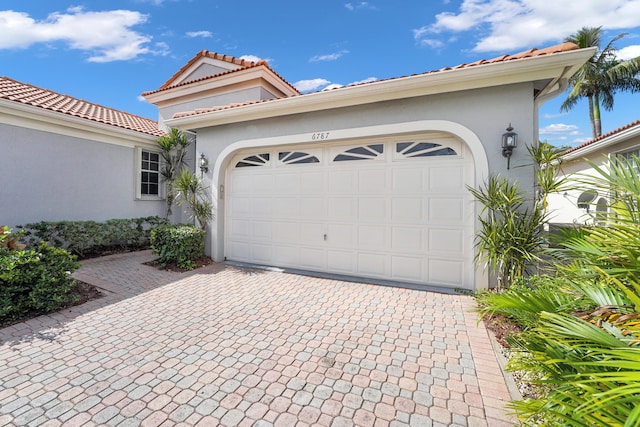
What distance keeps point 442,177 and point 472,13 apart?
4.21 m

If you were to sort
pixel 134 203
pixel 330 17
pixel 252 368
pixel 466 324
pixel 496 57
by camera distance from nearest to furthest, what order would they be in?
pixel 252 368 → pixel 466 324 → pixel 496 57 → pixel 330 17 → pixel 134 203

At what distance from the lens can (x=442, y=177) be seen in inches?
243

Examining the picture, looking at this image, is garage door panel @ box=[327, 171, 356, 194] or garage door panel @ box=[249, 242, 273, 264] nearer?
garage door panel @ box=[327, 171, 356, 194]

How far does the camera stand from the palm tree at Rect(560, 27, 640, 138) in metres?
21.8

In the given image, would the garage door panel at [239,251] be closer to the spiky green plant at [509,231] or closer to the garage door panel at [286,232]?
the garage door panel at [286,232]

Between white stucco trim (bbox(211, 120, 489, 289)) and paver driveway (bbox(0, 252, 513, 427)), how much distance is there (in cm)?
260

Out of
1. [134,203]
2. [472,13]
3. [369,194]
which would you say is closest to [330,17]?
[472,13]

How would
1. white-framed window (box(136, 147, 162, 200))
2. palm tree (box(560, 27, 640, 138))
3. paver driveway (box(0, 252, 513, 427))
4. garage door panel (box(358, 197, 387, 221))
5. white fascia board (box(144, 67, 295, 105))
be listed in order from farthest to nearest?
palm tree (box(560, 27, 640, 138)), white fascia board (box(144, 67, 295, 105)), white-framed window (box(136, 147, 162, 200)), garage door panel (box(358, 197, 387, 221)), paver driveway (box(0, 252, 513, 427))

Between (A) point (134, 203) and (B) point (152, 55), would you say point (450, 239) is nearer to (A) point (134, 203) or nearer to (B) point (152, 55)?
(A) point (134, 203)

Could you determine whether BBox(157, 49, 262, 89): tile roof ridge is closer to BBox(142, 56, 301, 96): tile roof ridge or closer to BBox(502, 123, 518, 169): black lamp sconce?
BBox(142, 56, 301, 96): tile roof ridge

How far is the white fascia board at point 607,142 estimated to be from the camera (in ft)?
27.5

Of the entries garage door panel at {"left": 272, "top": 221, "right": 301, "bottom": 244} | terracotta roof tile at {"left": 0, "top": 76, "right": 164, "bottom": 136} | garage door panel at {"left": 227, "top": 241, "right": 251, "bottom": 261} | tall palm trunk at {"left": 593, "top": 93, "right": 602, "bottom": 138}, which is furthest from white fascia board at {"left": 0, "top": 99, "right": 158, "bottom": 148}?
tall palm trunk at {"left": 593, "top": 93, "right": 602, "bottom": 138}

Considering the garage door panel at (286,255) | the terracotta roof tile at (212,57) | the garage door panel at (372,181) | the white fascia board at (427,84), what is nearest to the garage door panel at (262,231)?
the garage door panel at (286,255)

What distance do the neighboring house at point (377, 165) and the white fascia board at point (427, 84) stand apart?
2 centimetres
